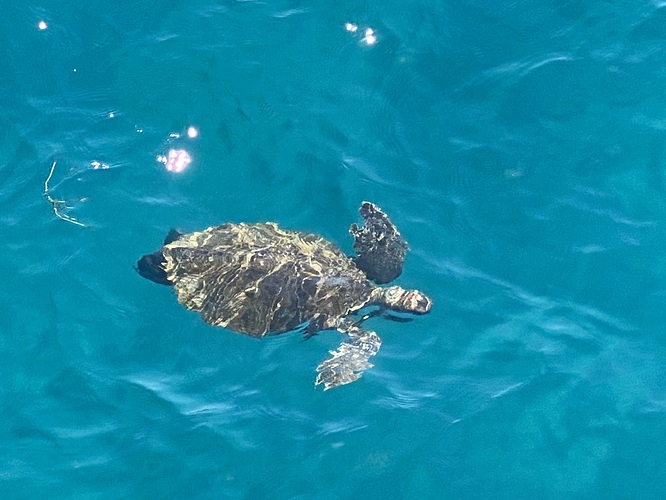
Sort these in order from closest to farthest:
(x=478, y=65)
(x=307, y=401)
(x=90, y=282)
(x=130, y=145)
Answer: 1. (x=307, y=401)
2. (x=90, y=282)
3. (x=130, y=145)
4. (x=478, y=65)

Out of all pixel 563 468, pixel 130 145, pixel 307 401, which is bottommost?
pixel 563 468

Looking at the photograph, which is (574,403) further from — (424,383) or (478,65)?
(478,65)

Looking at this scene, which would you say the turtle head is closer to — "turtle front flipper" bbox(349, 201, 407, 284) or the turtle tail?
"turtle front flipper" bbox(349, 201, 407, 284)

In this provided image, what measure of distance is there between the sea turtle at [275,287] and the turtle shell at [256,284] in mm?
13

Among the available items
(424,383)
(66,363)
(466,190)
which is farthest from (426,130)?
(66,363)

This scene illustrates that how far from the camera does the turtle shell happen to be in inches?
367

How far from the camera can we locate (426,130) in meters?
11.6

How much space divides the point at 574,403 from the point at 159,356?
5857 millimetres

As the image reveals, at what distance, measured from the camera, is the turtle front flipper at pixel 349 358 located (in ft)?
30.0

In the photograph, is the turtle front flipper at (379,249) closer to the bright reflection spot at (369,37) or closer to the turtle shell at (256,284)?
the turtle shell at (256,284)

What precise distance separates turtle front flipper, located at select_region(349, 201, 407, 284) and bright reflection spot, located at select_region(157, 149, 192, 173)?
112 inches

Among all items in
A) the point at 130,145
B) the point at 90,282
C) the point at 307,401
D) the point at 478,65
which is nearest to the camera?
the point at 307,401

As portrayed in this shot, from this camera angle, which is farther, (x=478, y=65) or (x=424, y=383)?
(x=478, y=65)

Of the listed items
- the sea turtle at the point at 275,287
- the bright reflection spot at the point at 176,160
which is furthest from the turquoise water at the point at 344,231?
the sea turtle at the point at 275,287
